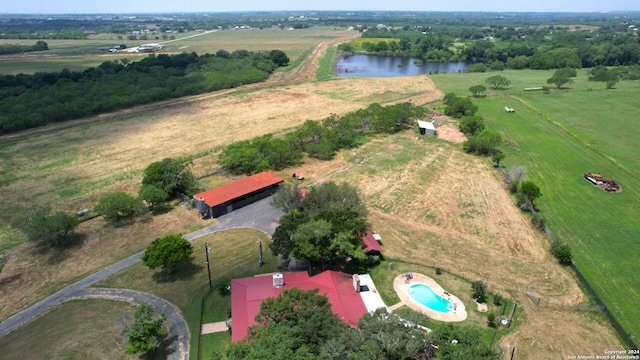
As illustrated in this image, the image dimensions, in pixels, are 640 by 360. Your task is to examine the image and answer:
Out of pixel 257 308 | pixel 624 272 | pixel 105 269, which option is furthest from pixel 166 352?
pixel 624 272

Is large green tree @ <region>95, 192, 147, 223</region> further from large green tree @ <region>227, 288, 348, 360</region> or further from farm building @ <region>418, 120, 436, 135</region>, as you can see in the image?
farm building @ <region>418, 120, 436, 135</region>

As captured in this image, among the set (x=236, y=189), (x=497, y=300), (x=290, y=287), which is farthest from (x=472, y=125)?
(x=290, y=287)

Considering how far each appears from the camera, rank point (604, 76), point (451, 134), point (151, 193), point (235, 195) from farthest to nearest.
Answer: point (604, 76), point (451, 134), point (235, 195), point (151, 193)

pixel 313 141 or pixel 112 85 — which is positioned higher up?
pixel 112 85

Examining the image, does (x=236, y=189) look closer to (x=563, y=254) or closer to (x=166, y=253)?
(x=166, y=253)

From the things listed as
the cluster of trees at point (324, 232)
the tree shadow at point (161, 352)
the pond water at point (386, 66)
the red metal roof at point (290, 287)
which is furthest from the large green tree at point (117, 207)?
the pond water at point (386, 66)

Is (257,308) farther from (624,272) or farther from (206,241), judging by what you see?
(624,272)

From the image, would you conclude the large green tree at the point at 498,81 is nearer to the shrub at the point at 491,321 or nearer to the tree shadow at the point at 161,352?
the shrub at the point at 491,321

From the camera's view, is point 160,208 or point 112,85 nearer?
point 160,208
